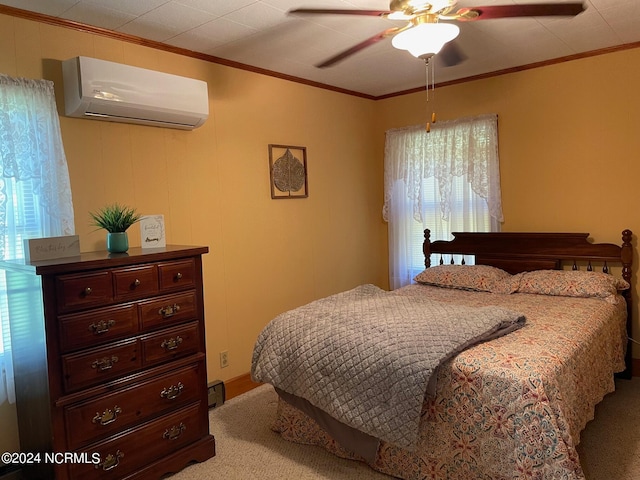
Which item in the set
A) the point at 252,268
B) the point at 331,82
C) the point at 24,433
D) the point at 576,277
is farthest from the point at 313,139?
the point at 24,433

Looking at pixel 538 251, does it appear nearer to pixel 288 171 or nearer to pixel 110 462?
pixel 288 171

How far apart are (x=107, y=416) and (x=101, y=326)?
424mm

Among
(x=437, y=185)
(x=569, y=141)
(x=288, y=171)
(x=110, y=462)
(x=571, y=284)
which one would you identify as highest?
(x=569, y=141)

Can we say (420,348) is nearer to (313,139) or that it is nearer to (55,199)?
(55,199)

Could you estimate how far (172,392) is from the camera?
2.42 metres

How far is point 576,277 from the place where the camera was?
131 inches

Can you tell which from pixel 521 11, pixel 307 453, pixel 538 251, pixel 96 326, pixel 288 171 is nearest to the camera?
pixel 521 11

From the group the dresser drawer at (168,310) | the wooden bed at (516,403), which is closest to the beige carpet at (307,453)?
the wooden bed at (516,403)

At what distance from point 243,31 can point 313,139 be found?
4.71 ft

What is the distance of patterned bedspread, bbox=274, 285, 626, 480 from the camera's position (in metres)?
1.83

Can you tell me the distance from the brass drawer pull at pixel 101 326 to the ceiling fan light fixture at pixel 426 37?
1.82 m

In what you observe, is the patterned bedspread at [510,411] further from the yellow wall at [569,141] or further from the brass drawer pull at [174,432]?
the yellow wall at [569,141]

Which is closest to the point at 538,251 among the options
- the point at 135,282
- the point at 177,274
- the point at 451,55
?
the point at 451,55

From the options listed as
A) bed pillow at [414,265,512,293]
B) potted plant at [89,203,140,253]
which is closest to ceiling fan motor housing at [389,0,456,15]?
potted plant at [89,203,140,253]
